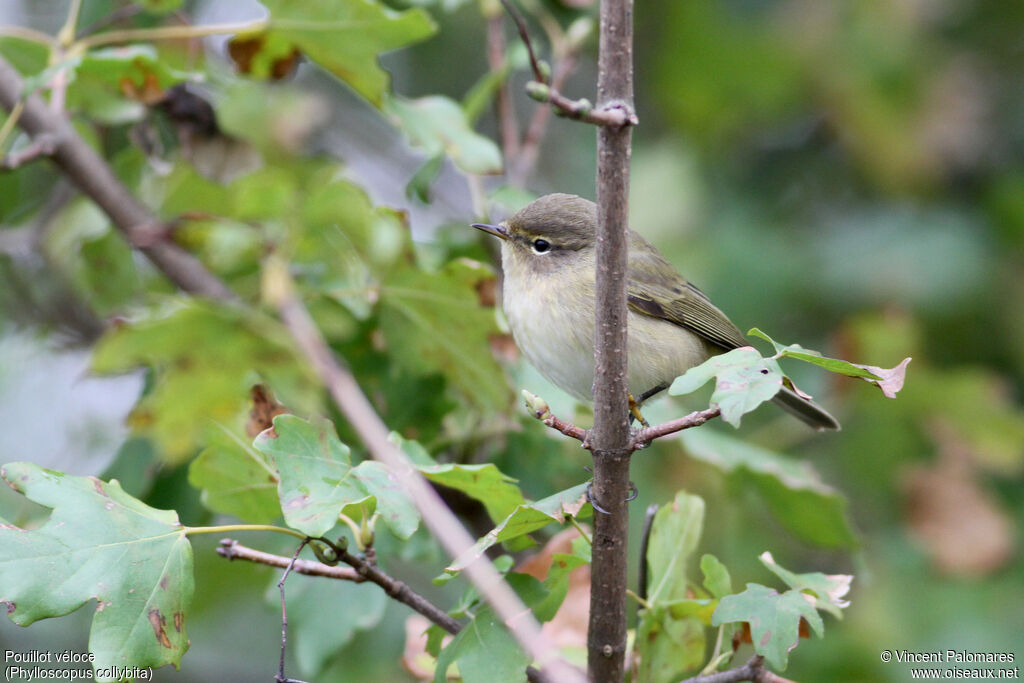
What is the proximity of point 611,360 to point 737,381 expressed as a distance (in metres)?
0.24

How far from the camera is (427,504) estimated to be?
186cm

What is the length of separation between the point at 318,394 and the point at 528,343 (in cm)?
72

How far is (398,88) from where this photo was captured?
620 centimetres

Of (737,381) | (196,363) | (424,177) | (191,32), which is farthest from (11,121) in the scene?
(737,381)

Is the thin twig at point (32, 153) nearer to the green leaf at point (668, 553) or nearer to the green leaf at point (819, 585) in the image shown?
the green leaf at point (668, 553)

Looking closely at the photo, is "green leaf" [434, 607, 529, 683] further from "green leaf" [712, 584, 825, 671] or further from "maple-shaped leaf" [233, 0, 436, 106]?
"maple-shaped leaf" [233, 0, 436, 106]

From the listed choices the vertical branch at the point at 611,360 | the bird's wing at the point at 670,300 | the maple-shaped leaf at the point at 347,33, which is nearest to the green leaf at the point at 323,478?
the vertical branch at the point at 611,360

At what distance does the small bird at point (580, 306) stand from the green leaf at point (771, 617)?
101 centimetres

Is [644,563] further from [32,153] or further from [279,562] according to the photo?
[32,153]

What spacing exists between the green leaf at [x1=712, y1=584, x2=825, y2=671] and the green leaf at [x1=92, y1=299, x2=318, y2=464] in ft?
4.92

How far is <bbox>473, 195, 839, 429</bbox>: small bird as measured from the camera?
2965mm

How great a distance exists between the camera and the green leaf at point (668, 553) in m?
2.29

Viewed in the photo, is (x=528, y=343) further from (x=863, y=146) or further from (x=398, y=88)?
(x=398, y=88)

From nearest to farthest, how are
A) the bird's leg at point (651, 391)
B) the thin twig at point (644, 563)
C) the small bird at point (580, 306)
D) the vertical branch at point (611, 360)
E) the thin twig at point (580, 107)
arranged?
the thin twig at point (580, 107), the vertical branch at point (611, 360), the thin twig at point (644, 563), the small bird at point (580, 306), the bird's leg at point (651, 391)
